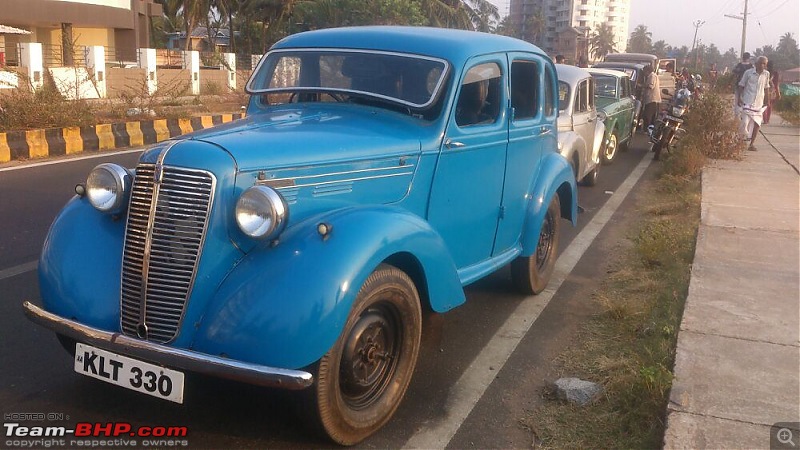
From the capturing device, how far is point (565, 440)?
351 centimetres

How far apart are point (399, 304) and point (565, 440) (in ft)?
3.26

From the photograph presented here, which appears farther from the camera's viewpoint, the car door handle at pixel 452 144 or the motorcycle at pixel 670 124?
the motorcycle at pixel 670 124

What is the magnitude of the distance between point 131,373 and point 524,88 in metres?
3.20

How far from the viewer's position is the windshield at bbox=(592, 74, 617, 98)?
13.1 m

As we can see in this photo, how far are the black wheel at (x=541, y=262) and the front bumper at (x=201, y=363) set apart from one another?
2752 millimetres

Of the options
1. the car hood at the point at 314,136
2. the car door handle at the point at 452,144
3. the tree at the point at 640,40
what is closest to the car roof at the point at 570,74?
the car door handle at the point at 452,144

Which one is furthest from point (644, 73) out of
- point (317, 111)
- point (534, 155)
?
point (317, 111)

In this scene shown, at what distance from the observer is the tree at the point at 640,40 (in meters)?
130

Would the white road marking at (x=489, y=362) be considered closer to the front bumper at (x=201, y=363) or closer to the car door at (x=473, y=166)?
the car door at (x=473, y=166)

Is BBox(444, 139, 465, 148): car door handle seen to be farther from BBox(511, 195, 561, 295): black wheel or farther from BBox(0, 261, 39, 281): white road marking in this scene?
BBox(0, 261, 39, 281): white road marking

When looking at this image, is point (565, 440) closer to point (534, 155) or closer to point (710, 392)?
point (710, 392)

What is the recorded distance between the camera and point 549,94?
5.49 m

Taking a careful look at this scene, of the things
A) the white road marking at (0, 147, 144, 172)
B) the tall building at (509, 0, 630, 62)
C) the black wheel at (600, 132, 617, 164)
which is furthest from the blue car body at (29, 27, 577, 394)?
the tall building at (509, 0, 630, 62)

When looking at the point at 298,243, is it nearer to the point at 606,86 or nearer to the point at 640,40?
the point at 606,86
